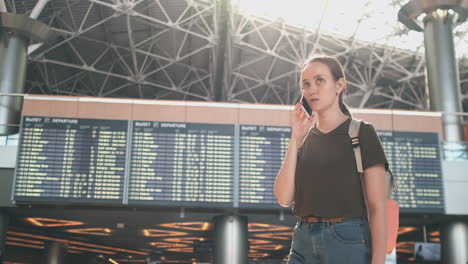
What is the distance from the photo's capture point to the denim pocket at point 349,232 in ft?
7.10

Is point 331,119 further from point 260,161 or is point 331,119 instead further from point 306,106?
point 260,161

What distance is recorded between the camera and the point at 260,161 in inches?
425

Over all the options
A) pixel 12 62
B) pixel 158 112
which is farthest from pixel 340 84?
pixel 12 62

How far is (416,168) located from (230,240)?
4.03 meters

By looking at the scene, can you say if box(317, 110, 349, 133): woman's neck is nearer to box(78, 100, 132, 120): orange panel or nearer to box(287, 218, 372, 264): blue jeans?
box(287, 218, 372, 264): blue jeans

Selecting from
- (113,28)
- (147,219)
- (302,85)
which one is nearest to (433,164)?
(147,219)

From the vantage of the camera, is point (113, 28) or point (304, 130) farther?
point (113, 28)

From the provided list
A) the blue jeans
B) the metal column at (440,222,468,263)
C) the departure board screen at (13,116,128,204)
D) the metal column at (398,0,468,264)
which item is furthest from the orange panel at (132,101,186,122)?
the blue jeans

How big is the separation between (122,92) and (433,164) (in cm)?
2006

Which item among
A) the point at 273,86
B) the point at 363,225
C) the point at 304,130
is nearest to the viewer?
the point at 363,225

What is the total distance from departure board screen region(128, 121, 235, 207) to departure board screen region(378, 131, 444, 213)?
3.28 meters

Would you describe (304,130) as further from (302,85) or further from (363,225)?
(363,225)

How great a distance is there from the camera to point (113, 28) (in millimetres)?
22391

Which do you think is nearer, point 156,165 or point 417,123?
point 156,165
